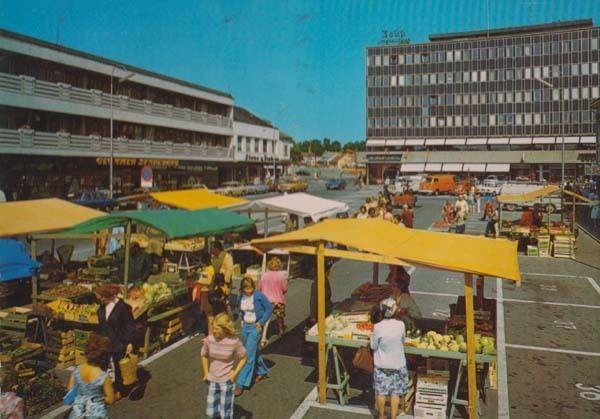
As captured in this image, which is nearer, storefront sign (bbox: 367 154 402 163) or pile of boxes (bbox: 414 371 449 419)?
pile of boxes (bbox: 414 371 449 419)

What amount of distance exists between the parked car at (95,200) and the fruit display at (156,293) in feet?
66.2

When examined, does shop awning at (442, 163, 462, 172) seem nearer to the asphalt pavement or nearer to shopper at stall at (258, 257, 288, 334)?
the asphalt pavement

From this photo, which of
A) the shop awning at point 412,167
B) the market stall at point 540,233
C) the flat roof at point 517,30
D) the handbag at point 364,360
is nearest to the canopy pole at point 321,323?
the handbag at point 364,360

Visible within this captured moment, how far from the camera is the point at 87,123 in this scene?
129ft

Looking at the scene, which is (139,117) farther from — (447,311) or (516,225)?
(447,311)

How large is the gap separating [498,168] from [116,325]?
271 ft

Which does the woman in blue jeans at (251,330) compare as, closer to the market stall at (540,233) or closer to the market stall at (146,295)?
the market stall at (146,295)

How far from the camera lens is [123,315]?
7.74m

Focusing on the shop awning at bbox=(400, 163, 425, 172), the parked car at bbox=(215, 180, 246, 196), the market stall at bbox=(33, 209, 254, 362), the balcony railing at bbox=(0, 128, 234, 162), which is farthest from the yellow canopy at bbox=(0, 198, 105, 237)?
the shop awning at bbox=(400, 163, 425, 172)

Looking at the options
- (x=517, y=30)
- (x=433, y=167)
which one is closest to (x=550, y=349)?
(x=433, y=167)

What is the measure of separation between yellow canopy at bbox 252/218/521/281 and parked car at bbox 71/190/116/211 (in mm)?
23084

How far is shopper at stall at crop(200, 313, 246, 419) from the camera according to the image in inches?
246

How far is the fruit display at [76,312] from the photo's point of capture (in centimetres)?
928

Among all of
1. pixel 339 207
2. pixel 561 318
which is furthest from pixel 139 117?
pixel 561 318
